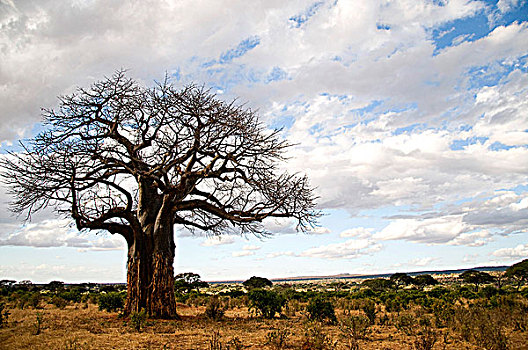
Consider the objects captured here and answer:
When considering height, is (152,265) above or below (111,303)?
above

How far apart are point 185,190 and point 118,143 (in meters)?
2.80

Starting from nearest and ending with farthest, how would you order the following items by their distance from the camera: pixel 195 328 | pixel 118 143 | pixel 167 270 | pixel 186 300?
1. pixel 195 328
2. pixel 167 270
3. pixel 118 143
4. pixel 186 300

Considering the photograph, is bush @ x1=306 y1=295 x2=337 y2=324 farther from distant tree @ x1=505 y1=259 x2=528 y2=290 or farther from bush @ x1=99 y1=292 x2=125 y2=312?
distant tree @ x1=505 y1=259 x2=528 y2=290

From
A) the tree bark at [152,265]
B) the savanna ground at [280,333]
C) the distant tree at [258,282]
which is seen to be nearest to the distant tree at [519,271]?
the distant tree at [258,282]

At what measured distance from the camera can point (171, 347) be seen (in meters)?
7.26

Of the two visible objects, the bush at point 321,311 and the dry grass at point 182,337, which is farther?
the bush at point 321,311

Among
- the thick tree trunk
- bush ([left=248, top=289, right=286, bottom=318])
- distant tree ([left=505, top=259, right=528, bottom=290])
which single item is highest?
the thick tree trunk

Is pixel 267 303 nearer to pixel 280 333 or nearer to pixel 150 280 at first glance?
pixel 150 280

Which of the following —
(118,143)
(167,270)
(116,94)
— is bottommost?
(167,270)

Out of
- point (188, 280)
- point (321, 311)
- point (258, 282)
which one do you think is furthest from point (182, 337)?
point (258, 282)

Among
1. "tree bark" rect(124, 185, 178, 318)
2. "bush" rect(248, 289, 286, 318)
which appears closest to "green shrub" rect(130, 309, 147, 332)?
"tree bark" rect(124, 185, 178, 318)

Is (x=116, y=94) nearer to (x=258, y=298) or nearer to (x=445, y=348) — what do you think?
(x=258, y=298)

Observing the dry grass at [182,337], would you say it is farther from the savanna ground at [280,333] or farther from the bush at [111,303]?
the bush at [111,303]

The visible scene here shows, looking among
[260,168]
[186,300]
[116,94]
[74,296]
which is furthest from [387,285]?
[116,94]
